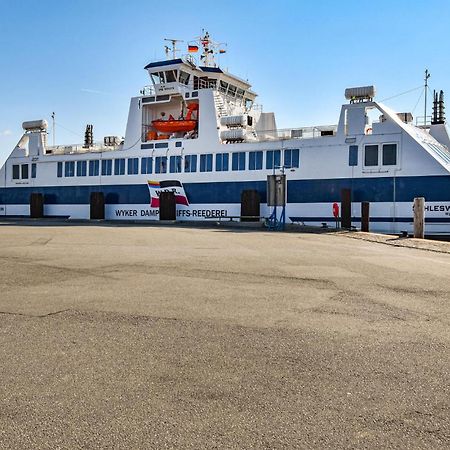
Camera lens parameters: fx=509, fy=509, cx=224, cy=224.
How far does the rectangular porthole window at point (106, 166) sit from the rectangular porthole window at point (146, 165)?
8.76ft

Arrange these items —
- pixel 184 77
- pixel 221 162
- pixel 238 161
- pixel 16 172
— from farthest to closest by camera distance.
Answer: pixel 16 172, pixel 184 77, pixel 221 162, pixel 238 161

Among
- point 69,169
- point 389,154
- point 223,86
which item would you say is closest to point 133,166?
point 69,169

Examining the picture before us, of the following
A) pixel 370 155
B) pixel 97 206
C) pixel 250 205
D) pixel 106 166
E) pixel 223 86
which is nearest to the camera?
pixel 370 155

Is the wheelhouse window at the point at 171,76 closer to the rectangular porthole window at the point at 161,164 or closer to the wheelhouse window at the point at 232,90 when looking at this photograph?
the wheelhouse window at the point at 232,90

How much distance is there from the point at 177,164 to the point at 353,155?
34.9 ft

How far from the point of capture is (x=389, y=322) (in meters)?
5.45

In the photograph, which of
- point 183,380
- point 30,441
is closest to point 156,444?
point 30,441

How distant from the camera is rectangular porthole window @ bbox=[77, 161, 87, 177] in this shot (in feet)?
113

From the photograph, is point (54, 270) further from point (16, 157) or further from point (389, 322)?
point (16, 157)

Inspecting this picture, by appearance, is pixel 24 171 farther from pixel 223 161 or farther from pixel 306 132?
pixel 306 132

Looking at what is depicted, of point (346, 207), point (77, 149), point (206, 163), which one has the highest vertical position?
point (77, 149)

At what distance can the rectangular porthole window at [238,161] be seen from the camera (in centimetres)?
2833

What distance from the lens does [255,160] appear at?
92.0 feet

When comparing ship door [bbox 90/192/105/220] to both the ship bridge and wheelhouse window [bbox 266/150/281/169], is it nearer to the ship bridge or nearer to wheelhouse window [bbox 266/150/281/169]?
the ship bridge
